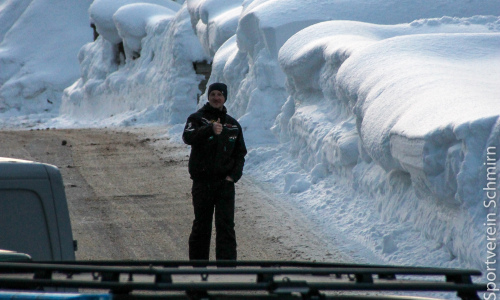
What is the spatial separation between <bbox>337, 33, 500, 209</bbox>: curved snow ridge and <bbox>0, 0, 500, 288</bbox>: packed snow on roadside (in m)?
0.02

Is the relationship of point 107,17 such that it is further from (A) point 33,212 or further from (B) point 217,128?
(A) point 33,212

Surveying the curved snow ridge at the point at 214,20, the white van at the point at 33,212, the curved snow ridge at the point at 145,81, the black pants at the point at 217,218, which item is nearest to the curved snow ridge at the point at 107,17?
the curved snow ridge at the point at 145,81

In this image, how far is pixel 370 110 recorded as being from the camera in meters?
A: 8.12

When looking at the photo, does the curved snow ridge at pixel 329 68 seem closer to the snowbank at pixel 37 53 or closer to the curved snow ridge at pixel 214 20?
the curved snow ridge at pixel 214 20

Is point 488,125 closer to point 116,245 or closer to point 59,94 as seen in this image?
point 116,245

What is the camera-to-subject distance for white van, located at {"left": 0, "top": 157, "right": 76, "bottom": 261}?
3172 mm

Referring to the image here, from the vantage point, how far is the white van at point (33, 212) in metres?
3.17

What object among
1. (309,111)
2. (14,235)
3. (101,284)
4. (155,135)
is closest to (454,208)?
(14,235)

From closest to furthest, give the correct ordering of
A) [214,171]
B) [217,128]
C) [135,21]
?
[217,128] → [214,171] → [135,21]

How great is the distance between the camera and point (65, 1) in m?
49.3

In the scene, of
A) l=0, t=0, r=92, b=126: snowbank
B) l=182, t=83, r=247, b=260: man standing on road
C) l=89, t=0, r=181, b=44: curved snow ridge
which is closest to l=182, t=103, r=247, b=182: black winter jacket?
l=182, t=83, r=247, b=260: man standing on road

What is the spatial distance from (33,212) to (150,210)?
5957 millimetres

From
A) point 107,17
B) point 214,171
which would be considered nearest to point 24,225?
point 214,171

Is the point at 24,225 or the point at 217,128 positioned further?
the point at 217,128
